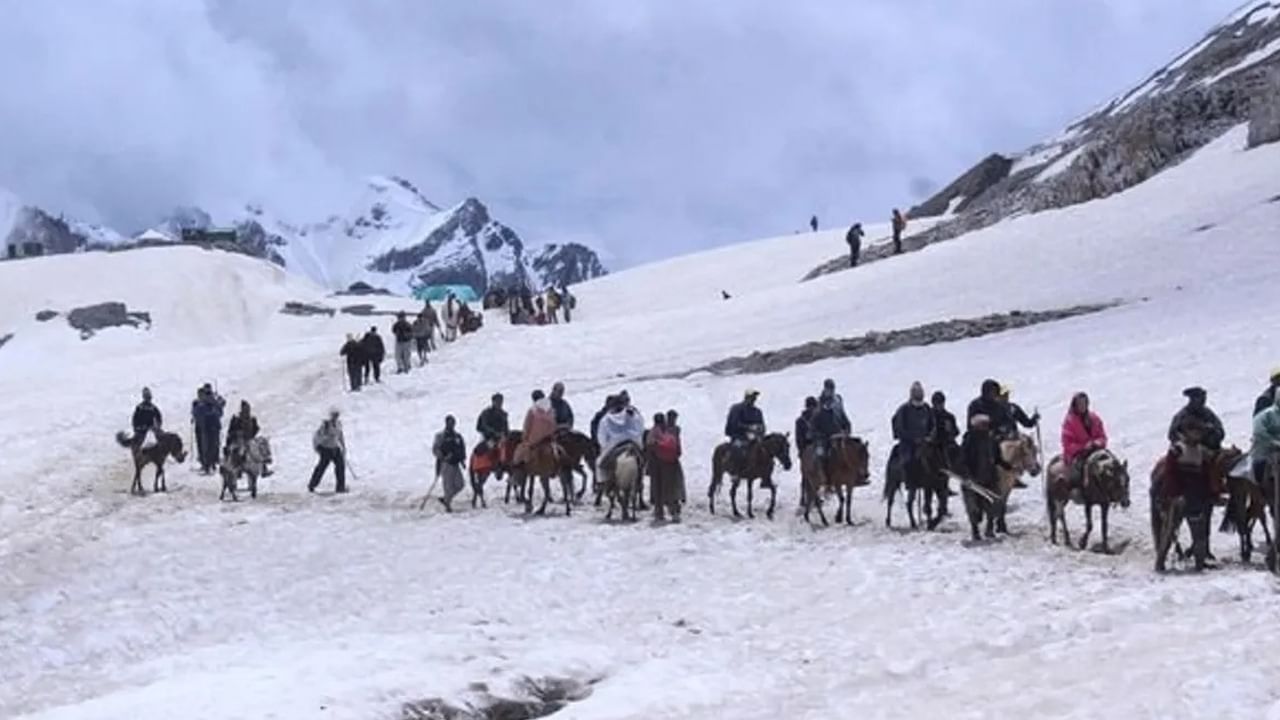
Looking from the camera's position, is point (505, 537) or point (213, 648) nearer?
point (213, 648)

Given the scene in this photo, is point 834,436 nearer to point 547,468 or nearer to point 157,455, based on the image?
point 547,468

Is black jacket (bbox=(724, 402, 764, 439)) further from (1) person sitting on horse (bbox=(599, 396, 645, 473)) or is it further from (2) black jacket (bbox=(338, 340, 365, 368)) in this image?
(2) black jacket (bbox=(338, 340, 365, 368))

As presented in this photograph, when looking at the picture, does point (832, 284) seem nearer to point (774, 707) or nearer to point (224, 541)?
point (224, 541)

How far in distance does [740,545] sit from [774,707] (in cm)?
911

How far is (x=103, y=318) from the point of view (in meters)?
99.2

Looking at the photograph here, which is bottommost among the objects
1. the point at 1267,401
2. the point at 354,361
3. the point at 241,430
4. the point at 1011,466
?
the point at 1011,466

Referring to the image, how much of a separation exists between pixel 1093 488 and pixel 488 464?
12338mm

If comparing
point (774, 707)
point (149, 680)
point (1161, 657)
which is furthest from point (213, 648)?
point (1161, 657)

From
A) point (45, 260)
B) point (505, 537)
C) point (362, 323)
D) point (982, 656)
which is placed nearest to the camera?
point (982, 656)

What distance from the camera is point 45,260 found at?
115 meters

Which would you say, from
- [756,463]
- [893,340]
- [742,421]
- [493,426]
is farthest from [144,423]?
[893,340]

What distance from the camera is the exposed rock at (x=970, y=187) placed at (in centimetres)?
9050

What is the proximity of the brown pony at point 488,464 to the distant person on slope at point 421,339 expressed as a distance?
20.1m

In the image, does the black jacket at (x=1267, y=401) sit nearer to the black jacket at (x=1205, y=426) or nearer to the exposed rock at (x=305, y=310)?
the black jacket at (x=1205, y=426)
